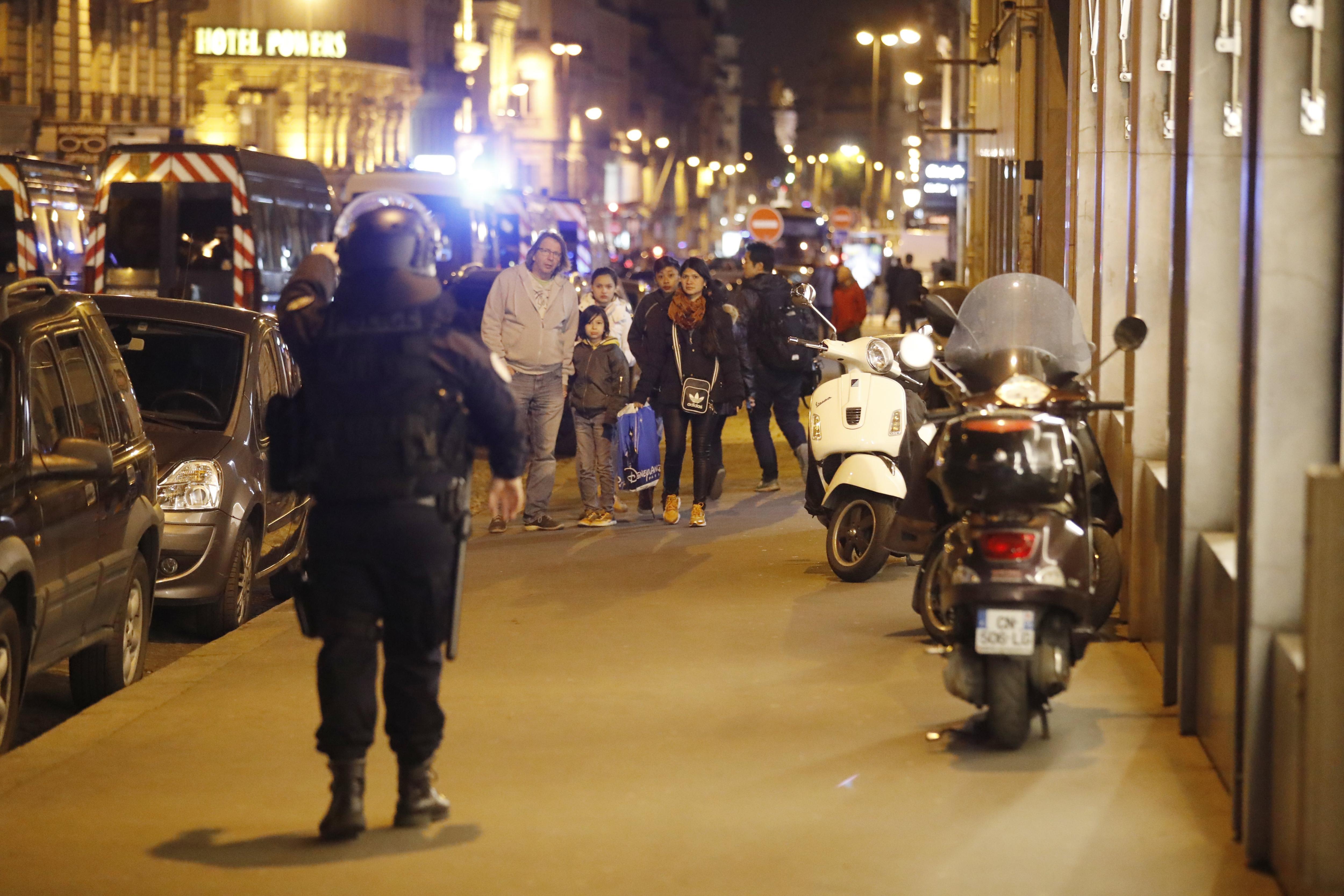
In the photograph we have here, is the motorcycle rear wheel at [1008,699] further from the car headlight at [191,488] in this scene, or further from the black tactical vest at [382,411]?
the car headlight at [191,488]

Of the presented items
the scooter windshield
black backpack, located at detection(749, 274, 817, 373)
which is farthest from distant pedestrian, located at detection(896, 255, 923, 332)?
the scooter windshield

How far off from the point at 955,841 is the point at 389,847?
62.6 inches

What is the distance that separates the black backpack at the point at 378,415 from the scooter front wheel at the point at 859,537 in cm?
499

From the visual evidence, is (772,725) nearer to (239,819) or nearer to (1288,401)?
(239,819)

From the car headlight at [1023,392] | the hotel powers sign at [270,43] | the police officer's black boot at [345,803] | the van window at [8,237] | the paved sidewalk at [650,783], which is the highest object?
the hotel powers sign at [270,43]

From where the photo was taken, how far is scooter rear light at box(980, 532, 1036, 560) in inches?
249

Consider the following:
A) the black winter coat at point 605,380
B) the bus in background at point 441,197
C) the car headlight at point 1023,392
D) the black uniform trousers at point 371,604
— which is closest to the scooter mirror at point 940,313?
the car headlight at point 1023,392

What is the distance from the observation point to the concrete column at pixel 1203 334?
6.43 meters

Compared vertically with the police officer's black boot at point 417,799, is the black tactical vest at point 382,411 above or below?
above

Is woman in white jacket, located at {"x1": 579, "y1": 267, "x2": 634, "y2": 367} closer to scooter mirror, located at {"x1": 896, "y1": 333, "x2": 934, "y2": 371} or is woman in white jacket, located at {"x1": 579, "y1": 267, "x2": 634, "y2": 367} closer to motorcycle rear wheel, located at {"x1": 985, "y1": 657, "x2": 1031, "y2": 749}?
scooter mirror, located at {"x1": 896, "y1": 333, "x2": 934, "y2": 371}

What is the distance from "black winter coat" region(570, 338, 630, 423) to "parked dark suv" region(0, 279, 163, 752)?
464cm

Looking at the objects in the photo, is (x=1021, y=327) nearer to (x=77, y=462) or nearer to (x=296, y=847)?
(x=77, y=462)

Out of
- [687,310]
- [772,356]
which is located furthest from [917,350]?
[772,356]

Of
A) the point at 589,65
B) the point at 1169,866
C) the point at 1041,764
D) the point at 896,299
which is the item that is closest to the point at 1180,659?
the point at 1041,764
